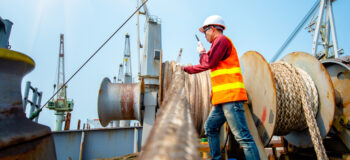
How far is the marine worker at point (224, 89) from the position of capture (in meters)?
1.84

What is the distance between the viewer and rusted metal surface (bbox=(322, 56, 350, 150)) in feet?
8.31

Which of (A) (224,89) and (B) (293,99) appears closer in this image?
(A) (224,89)

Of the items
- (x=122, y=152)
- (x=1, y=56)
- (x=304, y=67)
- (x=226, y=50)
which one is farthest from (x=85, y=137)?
(x=304, y=67)

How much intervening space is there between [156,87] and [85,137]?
11.6ft

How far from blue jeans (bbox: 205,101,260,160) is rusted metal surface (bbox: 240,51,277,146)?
0.55 meters

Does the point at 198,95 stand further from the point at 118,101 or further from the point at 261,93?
the point at 118,101

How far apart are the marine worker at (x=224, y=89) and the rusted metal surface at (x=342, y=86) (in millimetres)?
1707

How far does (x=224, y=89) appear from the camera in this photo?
2.00m

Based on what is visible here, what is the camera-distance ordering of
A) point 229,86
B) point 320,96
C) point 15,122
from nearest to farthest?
point 15,122, point 229,86, point 320,96

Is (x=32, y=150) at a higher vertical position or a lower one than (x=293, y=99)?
lower

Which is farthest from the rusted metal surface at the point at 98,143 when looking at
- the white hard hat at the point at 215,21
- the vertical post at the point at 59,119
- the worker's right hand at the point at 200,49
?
the vertical post at the point at 59,119

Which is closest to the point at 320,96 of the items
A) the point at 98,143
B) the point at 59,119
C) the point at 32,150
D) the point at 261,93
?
the point at 261,93

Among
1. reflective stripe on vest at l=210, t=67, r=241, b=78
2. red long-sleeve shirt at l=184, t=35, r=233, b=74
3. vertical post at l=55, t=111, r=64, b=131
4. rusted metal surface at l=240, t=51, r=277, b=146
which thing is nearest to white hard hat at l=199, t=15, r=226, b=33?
red long-sleeve shirt at l=184, t=35, r=233, b=74

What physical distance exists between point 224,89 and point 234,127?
406mm
